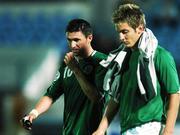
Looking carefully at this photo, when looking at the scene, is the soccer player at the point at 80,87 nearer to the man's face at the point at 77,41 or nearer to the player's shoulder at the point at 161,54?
the man's face at the point at 77,41

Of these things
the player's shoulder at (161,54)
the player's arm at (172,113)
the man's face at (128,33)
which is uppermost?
the man's face at (128,33)

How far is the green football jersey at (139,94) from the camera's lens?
501 cm

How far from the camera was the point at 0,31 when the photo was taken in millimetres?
17953

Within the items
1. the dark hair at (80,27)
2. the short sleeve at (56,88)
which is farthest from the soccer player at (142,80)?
the short sleeve at (56,88)

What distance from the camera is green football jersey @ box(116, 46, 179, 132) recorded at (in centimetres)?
501

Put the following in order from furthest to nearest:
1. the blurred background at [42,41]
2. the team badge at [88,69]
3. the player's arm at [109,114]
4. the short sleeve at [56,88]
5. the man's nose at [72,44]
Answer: the blurred background at [42,41] → the short sleeve at [56,88] → the team badge at [88,69] → the man's nose at [72,44] → the player's arm at [109,114]

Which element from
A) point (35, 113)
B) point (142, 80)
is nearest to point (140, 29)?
point (142, 80)

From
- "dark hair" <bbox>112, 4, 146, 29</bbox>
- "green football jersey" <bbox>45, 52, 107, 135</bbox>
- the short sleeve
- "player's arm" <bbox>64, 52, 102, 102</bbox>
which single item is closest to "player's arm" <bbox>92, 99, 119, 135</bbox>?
"player's arm" <bbox>64, 52, 102, 102</bbox>

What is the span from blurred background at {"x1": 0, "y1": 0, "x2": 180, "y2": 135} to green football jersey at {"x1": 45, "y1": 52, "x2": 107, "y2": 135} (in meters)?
7.78

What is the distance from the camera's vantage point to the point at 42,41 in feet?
56.4

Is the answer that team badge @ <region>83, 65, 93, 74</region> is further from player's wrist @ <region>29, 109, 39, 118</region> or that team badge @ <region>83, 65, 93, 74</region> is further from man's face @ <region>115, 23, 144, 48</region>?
man's face @ <region>115, 23, 144, 48</region>

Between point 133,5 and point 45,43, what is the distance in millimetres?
11975

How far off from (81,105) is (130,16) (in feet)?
3.89

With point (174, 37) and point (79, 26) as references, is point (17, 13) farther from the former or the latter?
point (79, 26)
